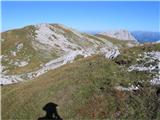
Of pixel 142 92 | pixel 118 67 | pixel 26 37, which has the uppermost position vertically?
pixel 26 37

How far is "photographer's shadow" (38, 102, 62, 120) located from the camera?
3259 cm

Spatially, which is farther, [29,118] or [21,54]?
[21,54]

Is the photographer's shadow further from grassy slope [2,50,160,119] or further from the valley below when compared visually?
grassy slope [2,50,160,119]

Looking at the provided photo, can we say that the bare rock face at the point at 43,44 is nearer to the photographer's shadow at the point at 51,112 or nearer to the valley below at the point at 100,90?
the valley below at the point at 100,90

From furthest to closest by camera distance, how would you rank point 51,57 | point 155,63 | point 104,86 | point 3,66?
1. point 51,57
2. point 3,66
3. point 155,63
4. point 104,86

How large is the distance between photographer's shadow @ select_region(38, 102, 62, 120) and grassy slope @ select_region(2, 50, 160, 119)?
0.52 meters

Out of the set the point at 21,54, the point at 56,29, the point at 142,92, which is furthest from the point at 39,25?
the point at 142,92

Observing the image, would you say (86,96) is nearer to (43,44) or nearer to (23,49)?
(23,49)

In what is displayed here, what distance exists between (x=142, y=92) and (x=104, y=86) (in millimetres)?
4863

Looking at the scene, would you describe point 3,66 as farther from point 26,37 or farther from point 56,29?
point 56,29

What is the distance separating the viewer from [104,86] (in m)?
36.1

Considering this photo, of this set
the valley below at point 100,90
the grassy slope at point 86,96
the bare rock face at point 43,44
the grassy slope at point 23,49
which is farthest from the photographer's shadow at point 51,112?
the grassy slope at point 23,49

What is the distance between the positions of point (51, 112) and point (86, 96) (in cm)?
468

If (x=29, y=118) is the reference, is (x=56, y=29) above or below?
above
